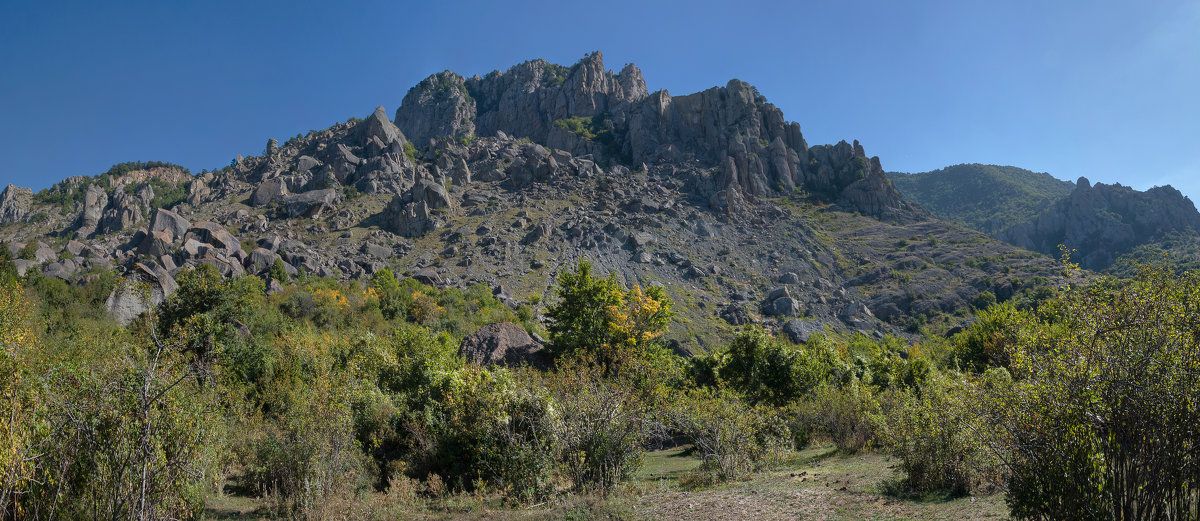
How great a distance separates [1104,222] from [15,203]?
7927 inches

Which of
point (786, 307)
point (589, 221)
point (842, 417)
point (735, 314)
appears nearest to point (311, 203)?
point (589, 221)

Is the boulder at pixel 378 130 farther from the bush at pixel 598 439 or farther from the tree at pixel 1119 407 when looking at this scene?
the tree at pixel 1119 407

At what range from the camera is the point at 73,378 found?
8680mm

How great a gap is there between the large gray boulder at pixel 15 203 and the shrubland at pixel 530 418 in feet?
297

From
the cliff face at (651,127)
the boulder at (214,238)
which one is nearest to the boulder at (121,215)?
the boulder at (214,238)

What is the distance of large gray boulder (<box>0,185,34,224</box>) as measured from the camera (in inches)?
3580

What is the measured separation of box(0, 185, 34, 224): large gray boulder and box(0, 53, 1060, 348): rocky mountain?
0.47 metres

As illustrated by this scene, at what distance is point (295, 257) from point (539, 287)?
2996 centimetres

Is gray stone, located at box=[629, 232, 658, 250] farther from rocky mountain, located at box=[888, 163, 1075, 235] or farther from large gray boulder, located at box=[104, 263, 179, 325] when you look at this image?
rocky mountain, located at box=[888, 163, 1075, 235]

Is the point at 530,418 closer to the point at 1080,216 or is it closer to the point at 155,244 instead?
the point at 155,244

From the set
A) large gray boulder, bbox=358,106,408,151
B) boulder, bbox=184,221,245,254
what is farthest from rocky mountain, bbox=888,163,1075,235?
boulder, bbox=184,221,245,254

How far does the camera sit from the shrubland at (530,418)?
6039 millimetres

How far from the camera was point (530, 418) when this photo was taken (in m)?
14.1

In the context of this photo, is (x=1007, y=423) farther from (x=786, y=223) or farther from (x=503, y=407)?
(x=786, y=223)
